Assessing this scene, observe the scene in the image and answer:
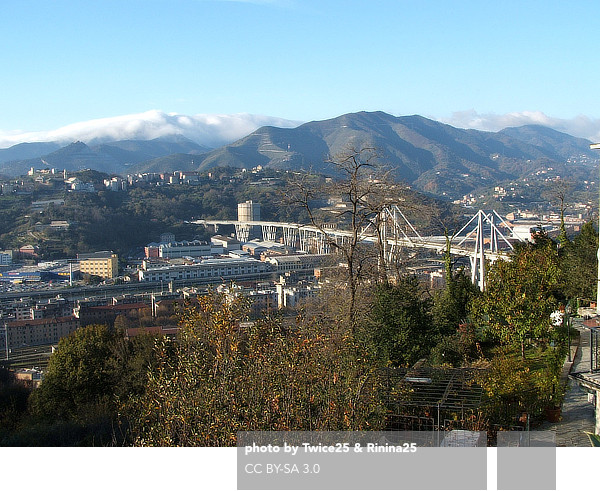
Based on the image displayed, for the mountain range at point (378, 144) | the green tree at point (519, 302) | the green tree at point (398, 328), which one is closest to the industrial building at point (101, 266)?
the green tree at point (398, 328)

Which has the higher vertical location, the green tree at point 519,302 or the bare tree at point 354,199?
the bare tree at point 354,199

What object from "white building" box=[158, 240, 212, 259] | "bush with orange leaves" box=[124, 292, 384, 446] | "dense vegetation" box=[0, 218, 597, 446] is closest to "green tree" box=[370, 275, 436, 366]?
"dense vegetation" box=[0, 218, 597, 446]

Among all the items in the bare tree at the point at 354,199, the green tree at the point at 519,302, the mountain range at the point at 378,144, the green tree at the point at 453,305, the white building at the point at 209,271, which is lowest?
the white building at the point at 209,271

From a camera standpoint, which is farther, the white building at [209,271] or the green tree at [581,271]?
the white building at [209,271]

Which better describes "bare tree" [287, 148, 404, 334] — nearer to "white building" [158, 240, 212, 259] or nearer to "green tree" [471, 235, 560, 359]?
"green tree" [471, 235, 560, 359]

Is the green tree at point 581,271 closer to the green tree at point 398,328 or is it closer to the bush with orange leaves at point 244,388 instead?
the green tree at point 398,328

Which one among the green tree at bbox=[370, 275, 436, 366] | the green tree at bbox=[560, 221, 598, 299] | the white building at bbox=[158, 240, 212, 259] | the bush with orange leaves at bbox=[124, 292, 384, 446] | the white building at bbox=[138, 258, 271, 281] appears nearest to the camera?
the bush with orange leaves at bbox=[124, 292, 384, 446]

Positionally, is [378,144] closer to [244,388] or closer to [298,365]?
[298,365]
